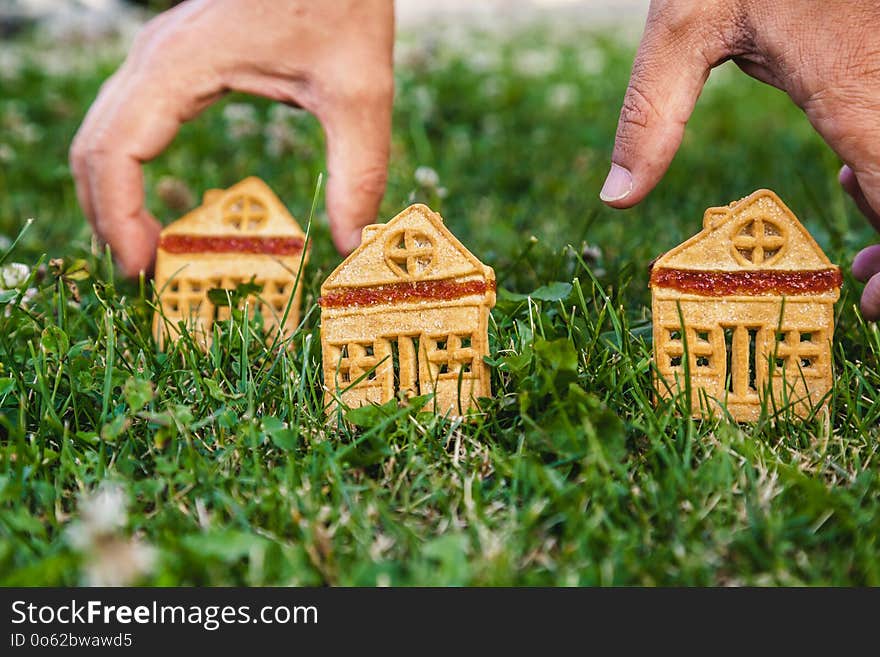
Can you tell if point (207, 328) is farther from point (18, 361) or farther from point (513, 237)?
point (513, 237)

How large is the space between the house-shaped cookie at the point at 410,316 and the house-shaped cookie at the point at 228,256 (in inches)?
15.9

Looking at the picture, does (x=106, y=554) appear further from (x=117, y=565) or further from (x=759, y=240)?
(x=759, y=240)

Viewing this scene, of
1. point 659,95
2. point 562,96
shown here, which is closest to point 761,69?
point 659,95

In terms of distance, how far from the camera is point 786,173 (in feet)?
12.5

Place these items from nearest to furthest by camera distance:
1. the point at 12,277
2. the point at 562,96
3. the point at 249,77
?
1. the point at 12,277
2. the point at 249,77
3. the point at 562,96

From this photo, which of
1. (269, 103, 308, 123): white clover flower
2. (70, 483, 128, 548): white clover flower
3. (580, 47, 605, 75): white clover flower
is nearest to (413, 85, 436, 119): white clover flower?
(269, 103, 308, 123): white clover flower

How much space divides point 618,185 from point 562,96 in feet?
10.7

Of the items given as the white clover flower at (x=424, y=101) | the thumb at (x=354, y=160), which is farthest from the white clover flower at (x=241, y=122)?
the thumb at (x=354, y=160)

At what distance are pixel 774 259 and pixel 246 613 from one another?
3.81 ft

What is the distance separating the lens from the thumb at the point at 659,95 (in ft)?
5.73

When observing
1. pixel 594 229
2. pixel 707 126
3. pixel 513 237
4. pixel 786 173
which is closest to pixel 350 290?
pixel 513 237

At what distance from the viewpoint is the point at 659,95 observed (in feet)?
5.75

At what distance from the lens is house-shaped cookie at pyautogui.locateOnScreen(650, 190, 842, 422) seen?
70.0 inches

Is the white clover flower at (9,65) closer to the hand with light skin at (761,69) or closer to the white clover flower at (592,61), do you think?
A: the white clover flower at (592,61)
